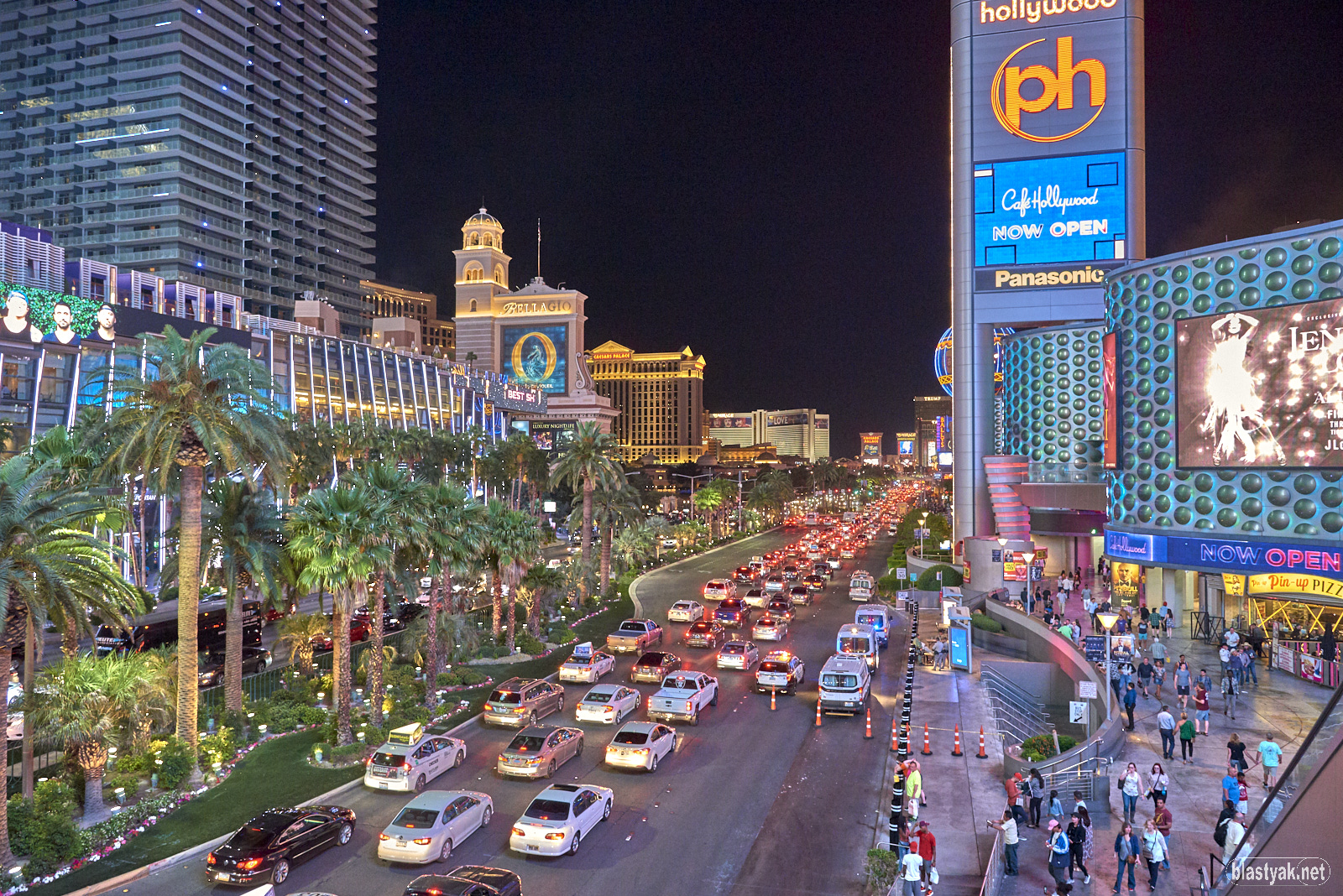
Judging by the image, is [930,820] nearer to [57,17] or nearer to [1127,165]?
[1127,165]

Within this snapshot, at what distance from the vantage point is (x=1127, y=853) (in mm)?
15773

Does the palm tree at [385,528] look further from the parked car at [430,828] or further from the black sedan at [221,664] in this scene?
the parked car at [430,828]

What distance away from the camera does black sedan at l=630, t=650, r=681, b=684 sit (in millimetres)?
33594

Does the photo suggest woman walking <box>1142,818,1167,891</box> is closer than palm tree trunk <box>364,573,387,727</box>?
Yes

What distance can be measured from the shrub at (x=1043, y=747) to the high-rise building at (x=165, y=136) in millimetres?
104496

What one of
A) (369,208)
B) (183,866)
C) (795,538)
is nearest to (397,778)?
(183,866)

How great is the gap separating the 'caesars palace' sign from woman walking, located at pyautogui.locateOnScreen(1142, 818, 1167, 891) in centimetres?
14810

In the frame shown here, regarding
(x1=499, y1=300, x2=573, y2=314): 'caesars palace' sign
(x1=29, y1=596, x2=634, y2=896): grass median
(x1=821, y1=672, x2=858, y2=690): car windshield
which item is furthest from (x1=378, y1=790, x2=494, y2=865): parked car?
(x1=499, y1=300, x2=573, y2=314): 'caesars palace' sign

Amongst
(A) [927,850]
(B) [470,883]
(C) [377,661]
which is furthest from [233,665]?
(A) [927,850]

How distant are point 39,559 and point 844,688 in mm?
23040

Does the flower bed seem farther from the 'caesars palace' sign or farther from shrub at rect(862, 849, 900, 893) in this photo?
the 'caesars palace' sign

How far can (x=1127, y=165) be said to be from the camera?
192 feet

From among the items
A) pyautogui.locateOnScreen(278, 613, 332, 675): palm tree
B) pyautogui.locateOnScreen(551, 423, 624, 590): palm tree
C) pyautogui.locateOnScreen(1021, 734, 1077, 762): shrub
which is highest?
pyautogui.locateOnScreen(551, 423, 624, 590): palm tree

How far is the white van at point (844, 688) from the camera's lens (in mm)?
29016
